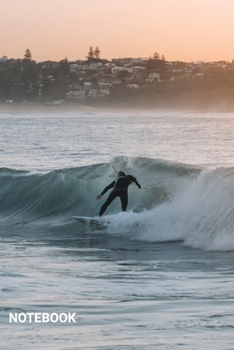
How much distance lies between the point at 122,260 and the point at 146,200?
22.2 ft

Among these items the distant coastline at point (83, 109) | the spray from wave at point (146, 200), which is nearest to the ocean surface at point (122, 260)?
the spray from wave at point (146, 200)

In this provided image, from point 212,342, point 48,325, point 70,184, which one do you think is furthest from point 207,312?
point 70,184

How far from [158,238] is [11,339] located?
321 inches

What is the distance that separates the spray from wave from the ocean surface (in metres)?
0.03

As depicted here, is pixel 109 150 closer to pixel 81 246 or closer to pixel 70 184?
pixel 70 184

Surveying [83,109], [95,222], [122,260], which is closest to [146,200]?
[95,222]

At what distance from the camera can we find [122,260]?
12555 mm

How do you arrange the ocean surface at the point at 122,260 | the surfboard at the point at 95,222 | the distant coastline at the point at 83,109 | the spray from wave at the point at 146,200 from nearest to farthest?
the ocean surface at the point at 122,260 < the spray from wave at the point at 146,200 < the surfboard at the point at 95,222 < the distant coastline at the point at 83,109

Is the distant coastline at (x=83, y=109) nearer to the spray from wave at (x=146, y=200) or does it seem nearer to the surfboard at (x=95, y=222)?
the spray from wave at (x=146, y=200)

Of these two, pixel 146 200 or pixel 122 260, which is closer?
pixel 122 260

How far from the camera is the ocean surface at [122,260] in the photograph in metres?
7.46

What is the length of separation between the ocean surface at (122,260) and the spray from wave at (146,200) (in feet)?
0.10

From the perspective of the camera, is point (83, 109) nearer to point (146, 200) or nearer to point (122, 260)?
point (146, 200)

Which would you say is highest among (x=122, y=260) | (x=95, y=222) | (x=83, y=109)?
(x=122, y=260)
